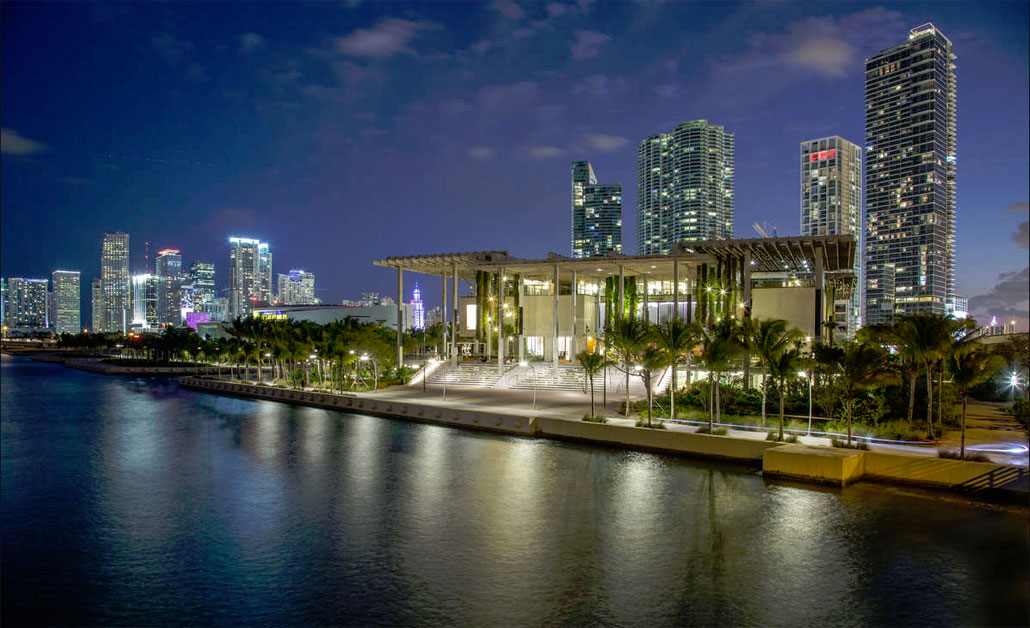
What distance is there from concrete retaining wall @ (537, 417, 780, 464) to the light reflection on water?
903 mm

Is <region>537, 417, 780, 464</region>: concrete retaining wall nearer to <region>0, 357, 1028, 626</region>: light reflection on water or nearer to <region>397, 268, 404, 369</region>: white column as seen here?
<region>0, 357, 1028, 626</region>: light reflection on water

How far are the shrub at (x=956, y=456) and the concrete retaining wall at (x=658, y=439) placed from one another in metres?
5.20

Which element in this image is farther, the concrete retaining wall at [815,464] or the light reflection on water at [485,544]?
the concrete retaining wall at [815,464]

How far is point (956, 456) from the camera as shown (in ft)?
68.5

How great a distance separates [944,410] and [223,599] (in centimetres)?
3015

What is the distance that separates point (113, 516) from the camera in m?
19.9

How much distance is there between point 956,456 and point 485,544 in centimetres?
1598

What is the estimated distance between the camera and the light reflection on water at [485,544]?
13.1m

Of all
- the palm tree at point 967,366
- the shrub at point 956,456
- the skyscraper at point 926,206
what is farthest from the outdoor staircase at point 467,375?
the skyscraper at point 926,206

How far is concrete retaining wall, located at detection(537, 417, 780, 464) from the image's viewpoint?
2453 cm

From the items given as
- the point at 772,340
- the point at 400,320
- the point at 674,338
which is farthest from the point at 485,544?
the point at 400,320

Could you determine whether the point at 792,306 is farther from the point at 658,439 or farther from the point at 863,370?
the point at 658,439

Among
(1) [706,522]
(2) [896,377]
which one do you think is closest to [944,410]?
(2) [896,377]

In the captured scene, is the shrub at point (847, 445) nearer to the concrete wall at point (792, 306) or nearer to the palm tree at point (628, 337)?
the palm tree at point (628, 337)
